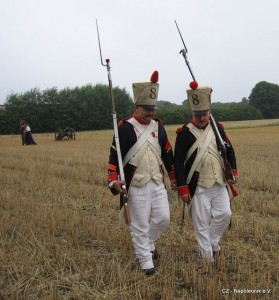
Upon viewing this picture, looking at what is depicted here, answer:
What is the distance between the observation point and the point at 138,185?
3.85 metres

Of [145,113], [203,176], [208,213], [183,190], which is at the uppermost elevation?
[145,113]

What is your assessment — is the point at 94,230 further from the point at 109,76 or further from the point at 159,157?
the point at 109,76

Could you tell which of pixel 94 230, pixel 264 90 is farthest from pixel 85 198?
pixel 264 90

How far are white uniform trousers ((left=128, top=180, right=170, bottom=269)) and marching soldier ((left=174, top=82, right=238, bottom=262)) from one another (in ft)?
0.78

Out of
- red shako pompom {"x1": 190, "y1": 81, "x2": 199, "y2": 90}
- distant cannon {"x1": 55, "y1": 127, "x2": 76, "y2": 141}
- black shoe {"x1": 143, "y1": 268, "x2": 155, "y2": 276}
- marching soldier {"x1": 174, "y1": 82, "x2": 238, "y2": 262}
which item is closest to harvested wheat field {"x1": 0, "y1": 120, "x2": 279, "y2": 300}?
black shoe {"x1": 143, "y1": 268, "x2": 155, "y2": 276}

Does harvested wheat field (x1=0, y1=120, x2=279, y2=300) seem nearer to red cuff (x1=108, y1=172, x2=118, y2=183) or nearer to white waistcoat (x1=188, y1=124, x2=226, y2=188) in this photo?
white waistcoat (x1=188, y1=124, x2=226, y2=188)

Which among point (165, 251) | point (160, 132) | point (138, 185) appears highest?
point (160, 132)

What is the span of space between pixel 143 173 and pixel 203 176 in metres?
0.63

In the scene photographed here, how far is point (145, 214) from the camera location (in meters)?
3.85

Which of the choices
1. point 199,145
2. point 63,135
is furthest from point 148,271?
point 63,135

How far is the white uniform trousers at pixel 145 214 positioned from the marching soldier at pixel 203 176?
236mm

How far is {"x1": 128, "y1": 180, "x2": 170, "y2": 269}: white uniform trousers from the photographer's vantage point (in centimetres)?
383

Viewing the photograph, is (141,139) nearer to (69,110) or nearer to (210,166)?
(210,166)

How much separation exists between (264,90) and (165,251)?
7740cm
